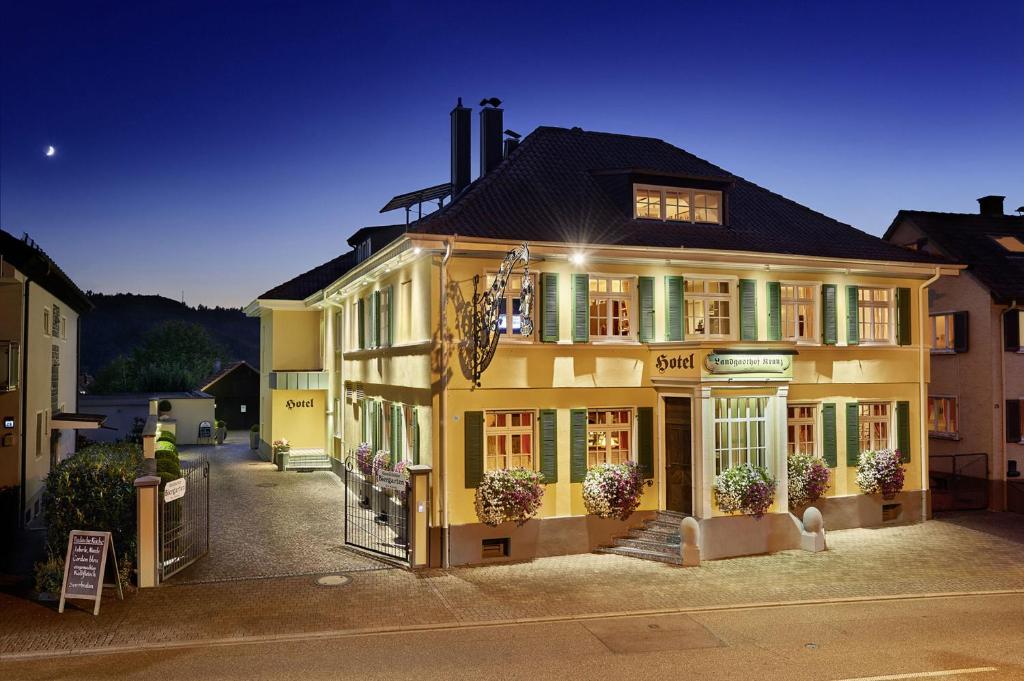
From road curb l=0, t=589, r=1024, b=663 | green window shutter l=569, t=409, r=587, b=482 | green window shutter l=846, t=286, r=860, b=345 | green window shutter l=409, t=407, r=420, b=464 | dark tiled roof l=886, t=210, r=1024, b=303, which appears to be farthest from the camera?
dark tiled roof l=886, t=210, r=1024, b=303

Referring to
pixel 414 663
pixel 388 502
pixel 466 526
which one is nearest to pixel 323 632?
pixel 414 663

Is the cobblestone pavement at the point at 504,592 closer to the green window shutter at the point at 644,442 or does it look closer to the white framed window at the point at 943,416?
the green window shutter at the point at 644,442

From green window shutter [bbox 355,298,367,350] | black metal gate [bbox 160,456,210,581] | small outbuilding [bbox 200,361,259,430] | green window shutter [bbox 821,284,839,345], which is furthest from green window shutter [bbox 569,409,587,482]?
small outbuilding [bbox 200,361,259,430]

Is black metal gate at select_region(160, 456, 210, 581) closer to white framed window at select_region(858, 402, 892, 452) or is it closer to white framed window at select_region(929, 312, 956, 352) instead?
white framed window at select_region(858, 402, 892, 452)

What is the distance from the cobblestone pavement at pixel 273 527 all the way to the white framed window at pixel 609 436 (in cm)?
537

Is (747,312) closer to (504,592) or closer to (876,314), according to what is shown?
(876,314)

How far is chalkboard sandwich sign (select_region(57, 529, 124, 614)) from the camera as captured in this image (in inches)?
539

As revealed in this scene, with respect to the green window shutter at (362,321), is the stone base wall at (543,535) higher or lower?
lower

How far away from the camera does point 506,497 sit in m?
17.3

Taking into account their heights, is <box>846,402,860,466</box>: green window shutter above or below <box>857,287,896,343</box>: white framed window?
below

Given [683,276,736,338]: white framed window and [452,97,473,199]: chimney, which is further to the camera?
[452,97,473,199]: chimney

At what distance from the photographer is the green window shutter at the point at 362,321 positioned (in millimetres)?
25156

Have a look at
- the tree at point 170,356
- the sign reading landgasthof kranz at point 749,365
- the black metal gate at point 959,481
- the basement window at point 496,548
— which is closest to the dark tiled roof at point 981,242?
the black metal gate at point 959,481

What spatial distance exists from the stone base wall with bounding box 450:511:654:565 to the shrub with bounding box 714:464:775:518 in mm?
1797
